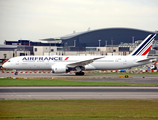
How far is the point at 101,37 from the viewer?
16688 centimetres

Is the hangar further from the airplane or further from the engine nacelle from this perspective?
the engine nacelle

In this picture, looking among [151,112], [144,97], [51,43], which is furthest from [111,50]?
[151,112]

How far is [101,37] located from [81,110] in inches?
5900

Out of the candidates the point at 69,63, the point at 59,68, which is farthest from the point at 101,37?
the point at 59,68

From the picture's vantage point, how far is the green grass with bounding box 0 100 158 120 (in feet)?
55.3

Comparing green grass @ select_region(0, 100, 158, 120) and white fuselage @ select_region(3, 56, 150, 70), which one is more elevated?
white fuselage @ select_region(3, 56, 150, 70)

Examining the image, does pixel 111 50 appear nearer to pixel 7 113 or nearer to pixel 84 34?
pixel 84 34

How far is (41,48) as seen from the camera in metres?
109

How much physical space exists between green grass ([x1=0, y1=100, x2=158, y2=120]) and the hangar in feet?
Answer: 464

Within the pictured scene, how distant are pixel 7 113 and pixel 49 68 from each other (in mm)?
37265

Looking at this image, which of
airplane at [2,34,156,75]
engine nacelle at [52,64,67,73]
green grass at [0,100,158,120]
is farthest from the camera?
airplane at [2,34,156,75]

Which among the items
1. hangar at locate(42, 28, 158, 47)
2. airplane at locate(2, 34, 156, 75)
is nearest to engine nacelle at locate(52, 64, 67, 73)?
airplane at locate(2, 34, 156, 75)

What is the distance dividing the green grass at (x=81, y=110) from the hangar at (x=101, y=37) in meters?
142

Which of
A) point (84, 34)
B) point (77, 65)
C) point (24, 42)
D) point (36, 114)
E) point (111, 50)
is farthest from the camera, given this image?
point (24, 42)
